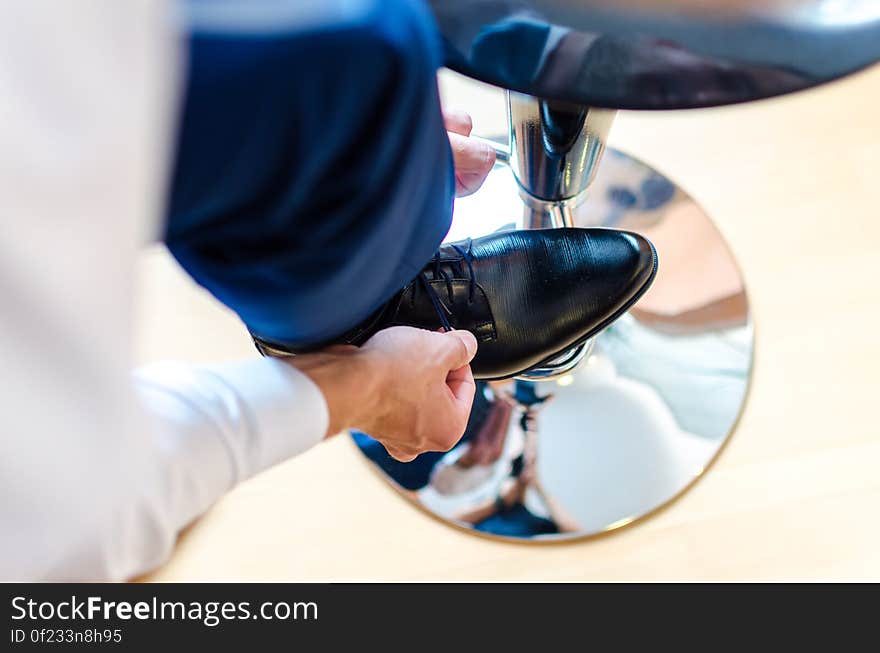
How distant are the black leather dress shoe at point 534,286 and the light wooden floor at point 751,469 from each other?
0.25 meters

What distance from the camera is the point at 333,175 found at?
0.33m

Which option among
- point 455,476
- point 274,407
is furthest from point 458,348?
point 455,476

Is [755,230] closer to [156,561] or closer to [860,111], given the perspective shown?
[860,111]

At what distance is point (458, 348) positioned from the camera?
55cm

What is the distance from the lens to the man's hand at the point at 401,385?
466mm

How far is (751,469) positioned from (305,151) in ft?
2.26

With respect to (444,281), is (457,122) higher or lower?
higher

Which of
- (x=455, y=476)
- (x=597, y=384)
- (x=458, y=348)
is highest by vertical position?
(x=458, y=348)

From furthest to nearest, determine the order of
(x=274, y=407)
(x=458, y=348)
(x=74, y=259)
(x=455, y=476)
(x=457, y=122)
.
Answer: (x=455, y=476), (x=457, y=122), (x=458, y=348), (x=274, y=407), (x=74, y=259)

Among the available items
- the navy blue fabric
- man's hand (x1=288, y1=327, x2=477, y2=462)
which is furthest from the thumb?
the navy blue fabric

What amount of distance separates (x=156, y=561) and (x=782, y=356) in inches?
28.5

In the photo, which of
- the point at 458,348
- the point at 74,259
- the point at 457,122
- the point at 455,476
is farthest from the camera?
the point at 455,476

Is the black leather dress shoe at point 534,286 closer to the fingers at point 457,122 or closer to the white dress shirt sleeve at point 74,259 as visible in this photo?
the fingers at point 457,122

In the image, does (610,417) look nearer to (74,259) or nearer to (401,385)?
(401,385)
